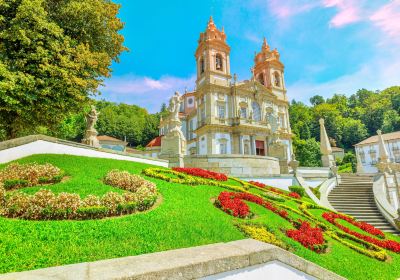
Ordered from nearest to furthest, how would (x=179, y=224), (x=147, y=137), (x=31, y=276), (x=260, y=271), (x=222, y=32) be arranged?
1. (x=31, y=276)
2. (x=260, y=271)
3. (x=179, y=224)
4. (x=222, y=32)
5. (x=147, y=137)

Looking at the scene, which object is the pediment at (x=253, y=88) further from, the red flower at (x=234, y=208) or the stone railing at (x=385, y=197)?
the red flower at (x=234, y=208)

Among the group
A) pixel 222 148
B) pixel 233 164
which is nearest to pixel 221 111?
pixel 222 148

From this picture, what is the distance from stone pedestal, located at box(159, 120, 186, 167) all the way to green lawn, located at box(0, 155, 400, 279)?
757 centimetres

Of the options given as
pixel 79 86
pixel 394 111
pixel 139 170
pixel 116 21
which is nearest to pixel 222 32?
pixel 116 21

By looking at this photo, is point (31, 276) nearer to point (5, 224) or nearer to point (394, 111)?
point (5, 224)

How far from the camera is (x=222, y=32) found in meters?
44.0

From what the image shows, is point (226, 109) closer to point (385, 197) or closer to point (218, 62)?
point (218, 62)

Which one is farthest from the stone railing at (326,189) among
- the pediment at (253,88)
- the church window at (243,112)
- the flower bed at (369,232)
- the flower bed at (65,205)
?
the pediment at (253,88)

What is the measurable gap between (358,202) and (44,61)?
20587mm

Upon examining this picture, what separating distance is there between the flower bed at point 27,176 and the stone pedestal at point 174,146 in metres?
8.55

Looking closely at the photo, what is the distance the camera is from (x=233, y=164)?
63.3 feet

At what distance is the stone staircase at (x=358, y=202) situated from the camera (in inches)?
559

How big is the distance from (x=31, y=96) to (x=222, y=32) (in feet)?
124

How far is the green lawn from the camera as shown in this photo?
179 inches
